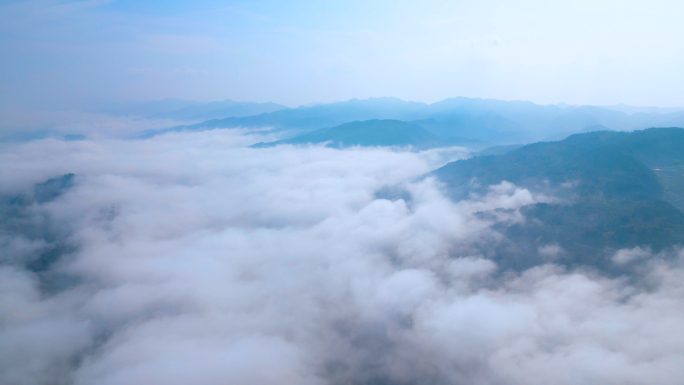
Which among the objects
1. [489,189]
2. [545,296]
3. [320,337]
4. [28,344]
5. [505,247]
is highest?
[489,189]

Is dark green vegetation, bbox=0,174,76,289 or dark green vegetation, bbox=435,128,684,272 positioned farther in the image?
dark green vegetation, bbox=0,174,76,289

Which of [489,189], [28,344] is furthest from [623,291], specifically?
[28,344]

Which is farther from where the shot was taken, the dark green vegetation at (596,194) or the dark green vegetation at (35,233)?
the dark green vegetation at (35,233)

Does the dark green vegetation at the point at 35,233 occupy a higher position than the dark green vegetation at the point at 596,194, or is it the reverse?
the dark green vegetation at the point at 596,194

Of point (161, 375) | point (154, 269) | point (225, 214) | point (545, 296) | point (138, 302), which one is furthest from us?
point (225, 214)

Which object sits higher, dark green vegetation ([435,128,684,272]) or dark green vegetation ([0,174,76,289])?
dark green vegetation ([435,128,684,272])

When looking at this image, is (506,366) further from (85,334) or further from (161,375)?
(85,334)

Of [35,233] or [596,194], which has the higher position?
[596,194]

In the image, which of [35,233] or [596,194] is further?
[35,233]
